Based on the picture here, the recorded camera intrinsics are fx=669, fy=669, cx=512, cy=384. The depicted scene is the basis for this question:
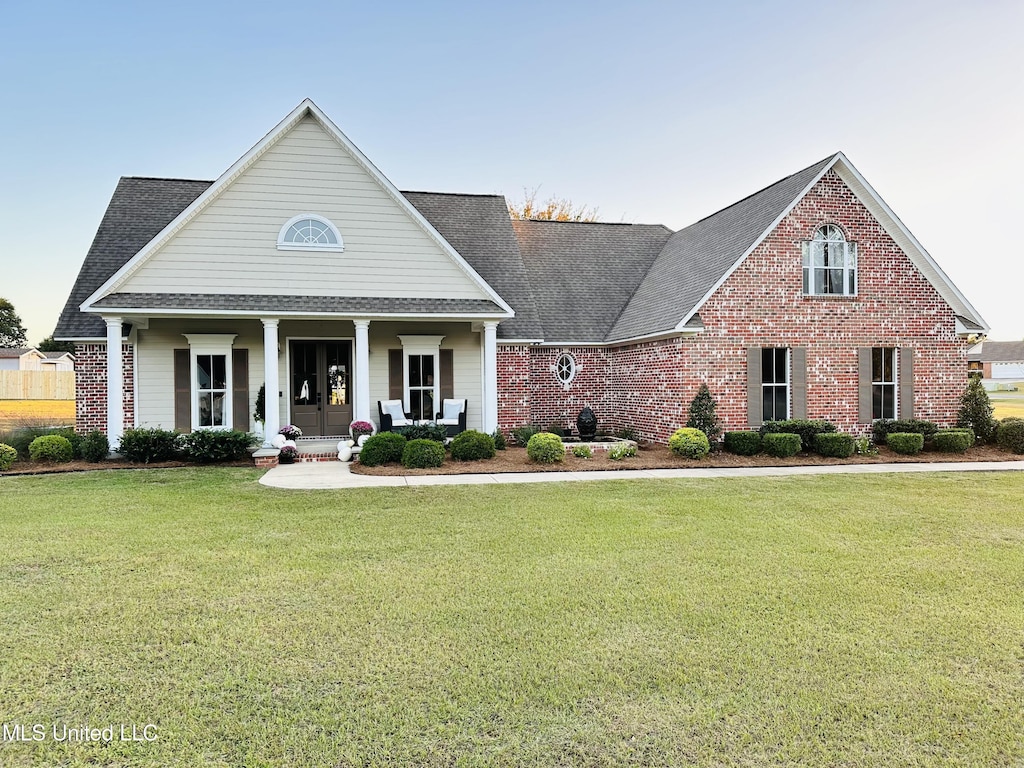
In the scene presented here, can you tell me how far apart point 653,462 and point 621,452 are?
779 millimetres

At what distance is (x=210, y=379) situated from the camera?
16641mm

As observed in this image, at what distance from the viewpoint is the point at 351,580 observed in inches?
241

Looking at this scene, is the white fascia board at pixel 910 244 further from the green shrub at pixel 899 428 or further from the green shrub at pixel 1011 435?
the green shrub at pixel 899 428

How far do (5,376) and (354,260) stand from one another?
37144mm

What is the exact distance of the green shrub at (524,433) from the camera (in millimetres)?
16812

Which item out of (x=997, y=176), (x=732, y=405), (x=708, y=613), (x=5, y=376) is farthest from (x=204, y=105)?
(x=5, y=376)

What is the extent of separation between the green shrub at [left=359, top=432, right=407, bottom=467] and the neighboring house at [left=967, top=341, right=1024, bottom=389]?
95200 millimetres

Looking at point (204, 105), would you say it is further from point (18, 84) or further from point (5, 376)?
point (5, 376)

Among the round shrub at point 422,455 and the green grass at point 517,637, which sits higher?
the round shrub at point 422,455

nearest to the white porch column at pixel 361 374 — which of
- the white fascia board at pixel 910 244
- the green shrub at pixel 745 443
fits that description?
the green shrub at pixel 745 443

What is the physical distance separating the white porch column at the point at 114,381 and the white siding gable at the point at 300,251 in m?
0.94

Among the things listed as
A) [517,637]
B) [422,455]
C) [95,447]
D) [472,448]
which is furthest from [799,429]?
[95,447]

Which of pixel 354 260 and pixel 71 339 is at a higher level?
pixel 354 260

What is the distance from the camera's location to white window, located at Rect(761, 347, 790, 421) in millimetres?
16453
